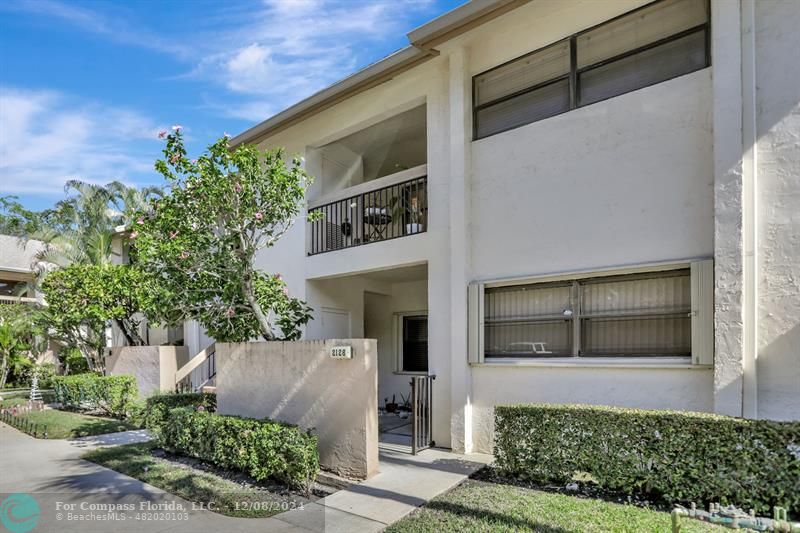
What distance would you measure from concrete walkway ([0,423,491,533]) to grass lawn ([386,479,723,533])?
1.20ft

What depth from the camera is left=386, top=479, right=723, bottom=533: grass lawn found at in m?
4.42

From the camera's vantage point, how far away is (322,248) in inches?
431

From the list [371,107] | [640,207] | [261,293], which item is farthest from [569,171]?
[261,293]

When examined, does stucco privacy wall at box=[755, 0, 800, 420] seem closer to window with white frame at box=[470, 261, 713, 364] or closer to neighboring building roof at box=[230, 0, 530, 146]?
window with white frame at box=[470, 261, 713, 364]

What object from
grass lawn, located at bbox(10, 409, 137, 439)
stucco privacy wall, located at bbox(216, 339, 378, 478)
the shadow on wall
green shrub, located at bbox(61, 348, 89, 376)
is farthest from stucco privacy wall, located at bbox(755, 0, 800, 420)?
green shrub, located at bbox(61, 348, 89, 376)

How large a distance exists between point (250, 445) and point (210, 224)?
3.51m

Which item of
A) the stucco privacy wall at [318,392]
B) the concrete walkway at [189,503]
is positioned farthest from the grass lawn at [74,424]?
the stucco privacy wall at [318,392]

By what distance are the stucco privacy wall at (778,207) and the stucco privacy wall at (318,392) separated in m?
4.71

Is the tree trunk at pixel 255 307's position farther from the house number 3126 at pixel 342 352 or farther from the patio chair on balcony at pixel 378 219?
the patio chair on balcony at pixel 378 219

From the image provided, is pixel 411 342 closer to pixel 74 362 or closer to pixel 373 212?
pixel 373 212

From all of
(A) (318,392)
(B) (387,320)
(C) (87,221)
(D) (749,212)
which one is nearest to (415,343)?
(B) (387,320)

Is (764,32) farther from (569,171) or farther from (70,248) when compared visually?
(70,248)

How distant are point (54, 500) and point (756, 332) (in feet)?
29.1

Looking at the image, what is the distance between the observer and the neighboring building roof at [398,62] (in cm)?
701
